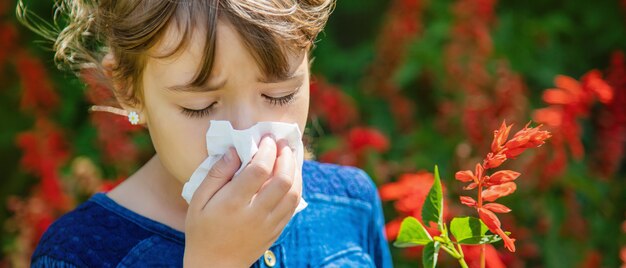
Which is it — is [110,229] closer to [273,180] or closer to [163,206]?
[163,206]

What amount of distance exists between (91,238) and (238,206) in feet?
1.21

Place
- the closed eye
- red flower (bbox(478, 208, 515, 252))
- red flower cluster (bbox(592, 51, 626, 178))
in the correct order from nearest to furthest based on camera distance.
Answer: red flower (bbox(478, 208, 515, 252))
the closed eye
red flower cluster (bbox(592, 51, 626, 178))

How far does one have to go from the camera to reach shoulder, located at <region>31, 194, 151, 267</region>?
Result: 4.60ft

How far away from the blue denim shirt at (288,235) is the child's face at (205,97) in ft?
0.57

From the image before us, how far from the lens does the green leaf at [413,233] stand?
1063mm

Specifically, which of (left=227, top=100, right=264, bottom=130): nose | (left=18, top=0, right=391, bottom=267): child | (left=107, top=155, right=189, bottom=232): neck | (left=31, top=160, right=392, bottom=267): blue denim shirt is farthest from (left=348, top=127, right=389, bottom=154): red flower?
(left=227, top=100, right=264, bottom=130): nose

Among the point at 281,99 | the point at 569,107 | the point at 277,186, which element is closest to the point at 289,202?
the point at 277,186

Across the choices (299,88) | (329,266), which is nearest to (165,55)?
(299,88)

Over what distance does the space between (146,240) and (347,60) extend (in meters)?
1.97

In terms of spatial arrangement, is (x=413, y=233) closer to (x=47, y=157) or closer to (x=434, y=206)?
(x=434, y=206)

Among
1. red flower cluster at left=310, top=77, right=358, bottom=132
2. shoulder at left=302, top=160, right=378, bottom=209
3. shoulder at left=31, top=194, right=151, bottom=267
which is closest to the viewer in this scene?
shoulder at left=31, top=194, right=151, bottom=267

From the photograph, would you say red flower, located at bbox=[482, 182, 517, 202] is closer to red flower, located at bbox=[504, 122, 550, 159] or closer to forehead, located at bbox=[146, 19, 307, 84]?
red flower, located at bbox=[504, 122, 550, 159]

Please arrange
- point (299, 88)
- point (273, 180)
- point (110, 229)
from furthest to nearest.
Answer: point (110, 229)
point (299, 88)
point (273, 180)

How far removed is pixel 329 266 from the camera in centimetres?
154
